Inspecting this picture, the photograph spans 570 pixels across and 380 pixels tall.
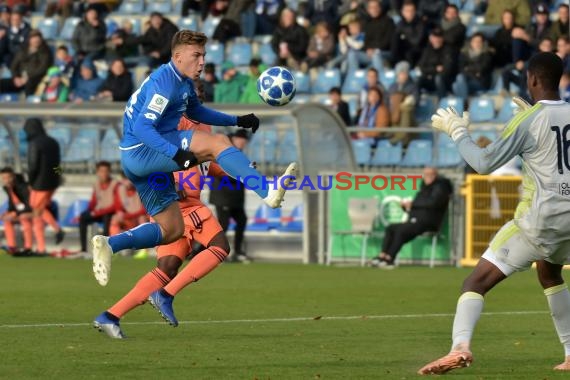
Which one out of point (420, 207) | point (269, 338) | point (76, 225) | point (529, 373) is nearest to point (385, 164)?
point (420, 207)

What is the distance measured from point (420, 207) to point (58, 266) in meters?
5.54

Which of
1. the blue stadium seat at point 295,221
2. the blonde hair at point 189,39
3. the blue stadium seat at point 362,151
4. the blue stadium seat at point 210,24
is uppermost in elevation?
the blue stadium seat at point 210,24

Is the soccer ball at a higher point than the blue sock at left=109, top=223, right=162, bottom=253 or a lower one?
higher

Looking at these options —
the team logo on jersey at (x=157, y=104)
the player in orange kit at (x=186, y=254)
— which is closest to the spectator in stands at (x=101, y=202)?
the player in orange kit at (x=186, y=254)

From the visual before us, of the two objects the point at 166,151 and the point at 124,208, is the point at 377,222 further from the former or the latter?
the point at 166,151

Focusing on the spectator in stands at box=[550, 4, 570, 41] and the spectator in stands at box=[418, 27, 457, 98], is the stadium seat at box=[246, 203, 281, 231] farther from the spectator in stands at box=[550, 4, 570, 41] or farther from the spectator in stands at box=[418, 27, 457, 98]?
the spectator in stands at box=[550, 4, 570, 41]

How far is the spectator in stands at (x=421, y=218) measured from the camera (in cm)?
2141

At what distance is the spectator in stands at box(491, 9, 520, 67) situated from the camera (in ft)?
82.4

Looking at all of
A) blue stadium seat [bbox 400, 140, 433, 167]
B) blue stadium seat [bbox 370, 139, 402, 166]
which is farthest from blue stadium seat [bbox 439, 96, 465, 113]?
blue stadium seat [bbox 370, 139, 402, 166]

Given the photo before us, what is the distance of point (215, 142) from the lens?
10.7 m

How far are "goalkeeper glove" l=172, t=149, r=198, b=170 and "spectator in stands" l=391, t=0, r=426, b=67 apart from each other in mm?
15900

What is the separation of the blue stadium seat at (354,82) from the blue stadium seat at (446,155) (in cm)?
315

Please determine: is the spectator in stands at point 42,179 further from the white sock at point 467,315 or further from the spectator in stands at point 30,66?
the white sock at point 467,315

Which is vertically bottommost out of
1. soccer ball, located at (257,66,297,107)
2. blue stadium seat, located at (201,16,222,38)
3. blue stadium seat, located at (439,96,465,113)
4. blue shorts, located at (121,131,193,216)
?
blue shorts, located at (121,131,193,216)
